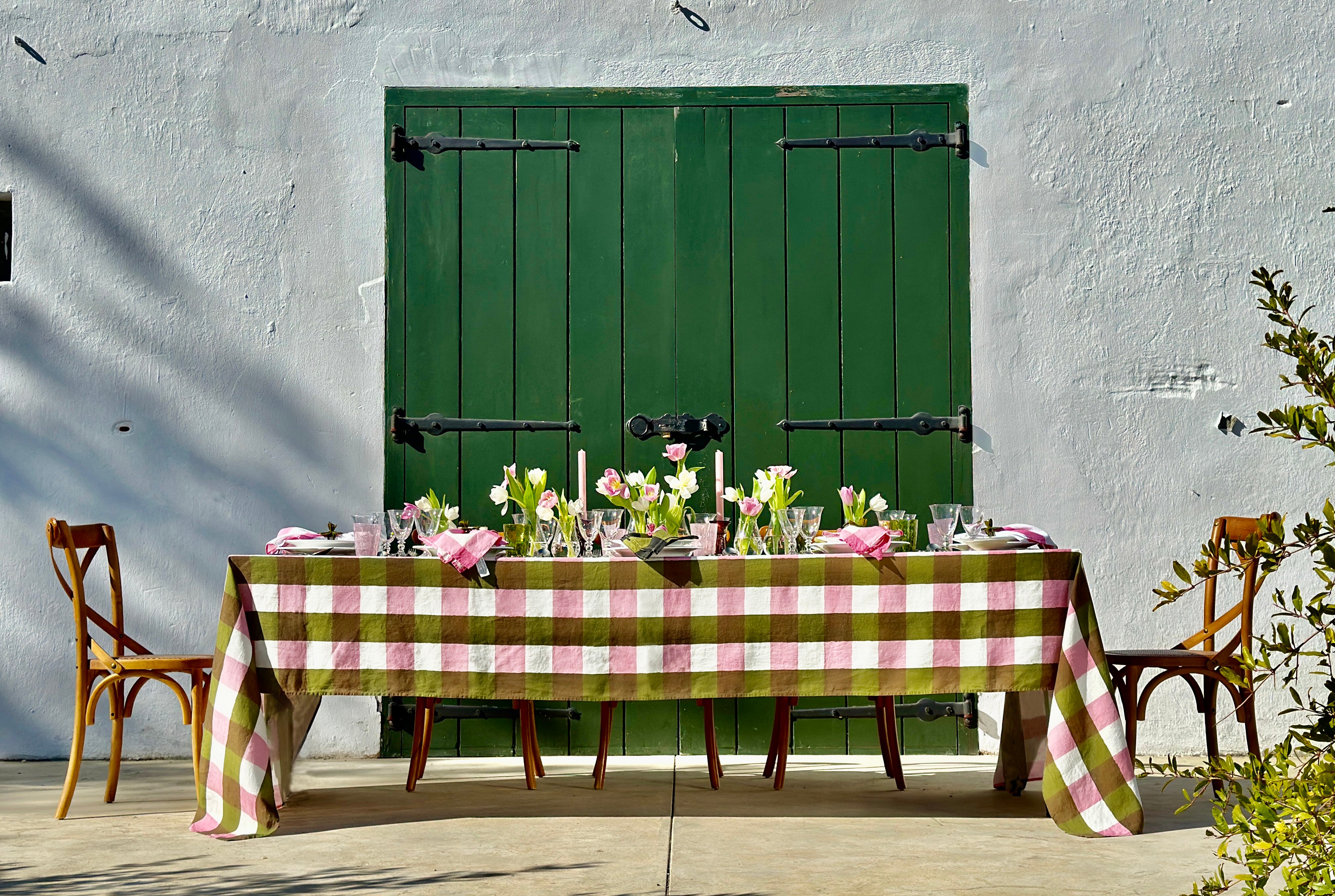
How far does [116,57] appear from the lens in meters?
4.19

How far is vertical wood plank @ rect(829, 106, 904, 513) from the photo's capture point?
4.07 metres

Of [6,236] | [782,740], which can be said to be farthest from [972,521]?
[6,236]

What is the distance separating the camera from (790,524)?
3121 mm

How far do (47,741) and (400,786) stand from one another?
135 cm

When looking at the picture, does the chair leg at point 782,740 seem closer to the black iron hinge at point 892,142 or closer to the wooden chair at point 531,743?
the wooden chair at point 531,743

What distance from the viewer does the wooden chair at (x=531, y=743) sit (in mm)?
3477

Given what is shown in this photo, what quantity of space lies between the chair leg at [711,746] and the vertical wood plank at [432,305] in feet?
3.87

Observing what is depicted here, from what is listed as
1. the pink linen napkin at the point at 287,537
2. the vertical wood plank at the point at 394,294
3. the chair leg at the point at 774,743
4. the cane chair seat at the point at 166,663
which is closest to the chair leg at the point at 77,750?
the cane chair seat at the point at 166,663

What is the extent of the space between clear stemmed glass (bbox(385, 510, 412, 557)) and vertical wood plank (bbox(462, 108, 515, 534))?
0.94m

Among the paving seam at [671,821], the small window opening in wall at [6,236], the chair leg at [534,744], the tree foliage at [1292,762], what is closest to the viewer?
the tree foliage at [1292,762]

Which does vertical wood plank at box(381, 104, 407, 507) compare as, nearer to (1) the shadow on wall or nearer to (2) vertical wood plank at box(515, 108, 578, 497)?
(1) the shadow on wall

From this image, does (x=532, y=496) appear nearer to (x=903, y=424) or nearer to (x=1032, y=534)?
(x=1032, y=534)

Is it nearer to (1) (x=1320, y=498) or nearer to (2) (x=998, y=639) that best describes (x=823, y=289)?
(2) (x=998, y=639)

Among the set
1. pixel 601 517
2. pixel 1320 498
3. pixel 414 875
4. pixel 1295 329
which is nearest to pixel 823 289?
pixel 601 517
